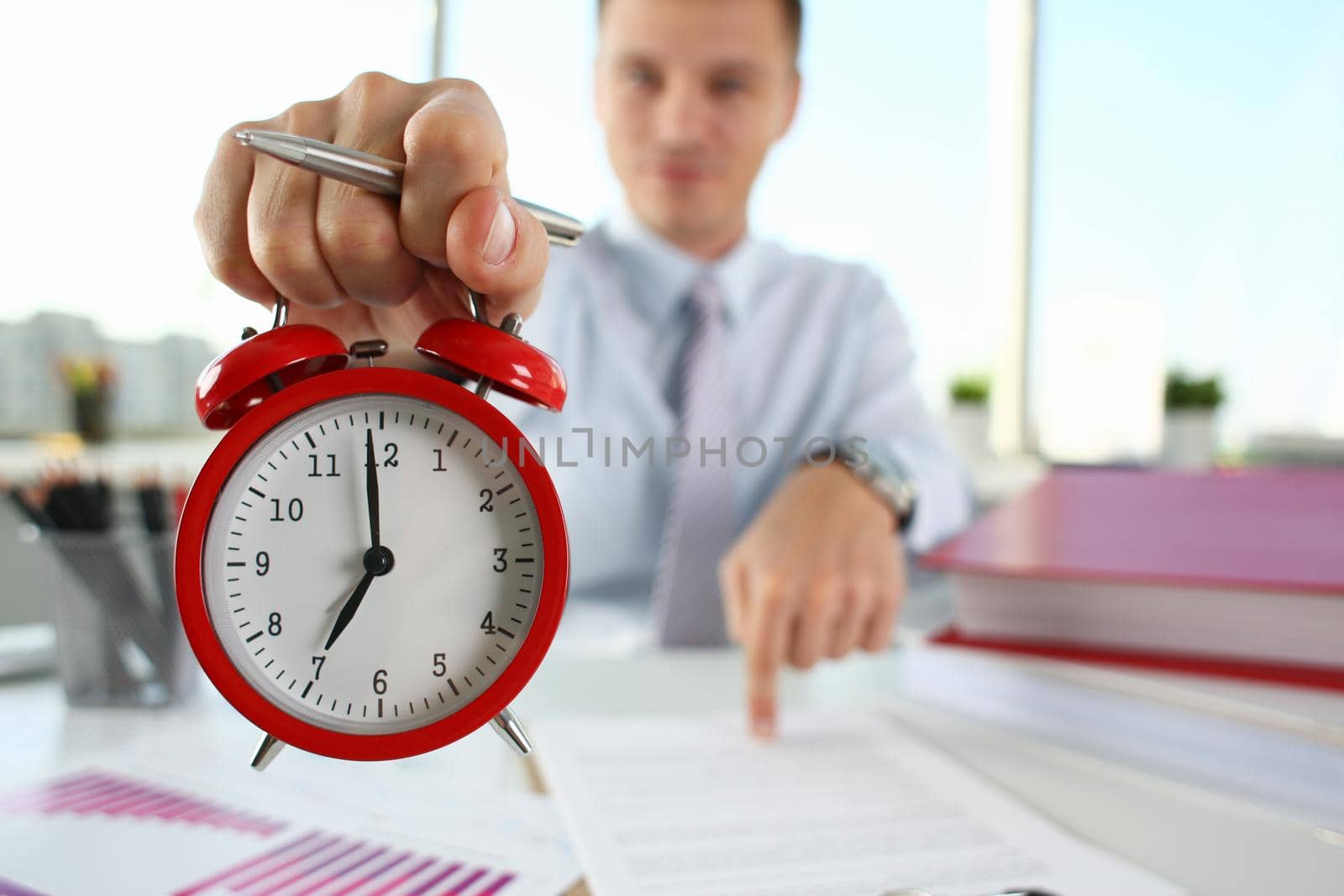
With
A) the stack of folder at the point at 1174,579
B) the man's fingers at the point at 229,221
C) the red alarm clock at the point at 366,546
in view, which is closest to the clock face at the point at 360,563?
the red alarm clock at the point at 366,546

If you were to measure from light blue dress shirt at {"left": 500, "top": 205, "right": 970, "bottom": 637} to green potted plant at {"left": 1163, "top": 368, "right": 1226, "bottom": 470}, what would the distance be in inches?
42.1

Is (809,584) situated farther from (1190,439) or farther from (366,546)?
(1190,439)

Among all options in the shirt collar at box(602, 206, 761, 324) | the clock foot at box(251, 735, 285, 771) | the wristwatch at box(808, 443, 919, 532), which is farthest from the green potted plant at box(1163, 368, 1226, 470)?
the clock foot at box(251, 735, 285, 771)

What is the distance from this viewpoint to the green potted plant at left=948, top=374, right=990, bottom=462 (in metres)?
2.46

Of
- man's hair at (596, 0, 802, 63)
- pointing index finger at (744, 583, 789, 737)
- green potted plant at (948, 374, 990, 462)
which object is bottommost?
pointing index finger at (744, 583, 789, 737)

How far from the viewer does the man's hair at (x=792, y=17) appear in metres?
1.44

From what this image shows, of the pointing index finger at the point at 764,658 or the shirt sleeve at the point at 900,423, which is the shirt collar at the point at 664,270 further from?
the pointing index finger at the point at 764,658

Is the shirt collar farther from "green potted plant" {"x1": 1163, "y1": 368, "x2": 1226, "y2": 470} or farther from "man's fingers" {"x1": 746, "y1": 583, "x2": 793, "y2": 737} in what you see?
"green potted plant" {"x1": 1163, "y1": 368, "x2": 1226, "y2": 470}

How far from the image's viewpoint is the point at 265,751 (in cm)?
37

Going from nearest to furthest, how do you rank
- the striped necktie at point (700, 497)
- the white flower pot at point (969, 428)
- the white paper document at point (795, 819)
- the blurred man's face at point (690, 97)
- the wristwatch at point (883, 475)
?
the white paper document at point (795, 819) → the wristwatch at point (883, 475) → the striped necktie at point (700, 497) → the blurred man's face at point (690, 97) → the white flower pot at point (969, 428)

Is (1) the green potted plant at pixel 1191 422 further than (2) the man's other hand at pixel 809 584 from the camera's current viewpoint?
Yes

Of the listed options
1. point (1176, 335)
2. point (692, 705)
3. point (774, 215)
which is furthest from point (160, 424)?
point (1176, 335)

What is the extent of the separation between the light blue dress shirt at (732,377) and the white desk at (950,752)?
1.24ft

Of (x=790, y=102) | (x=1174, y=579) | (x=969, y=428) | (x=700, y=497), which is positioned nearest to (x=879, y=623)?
(x=1174, y=579)
